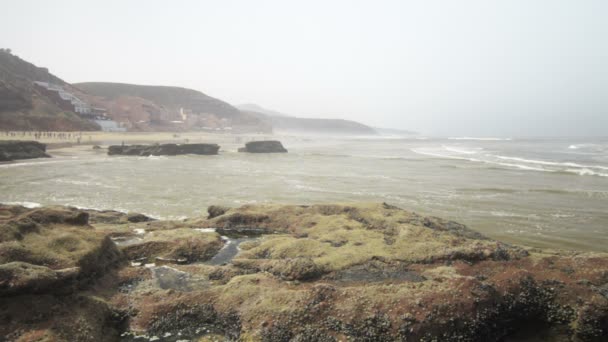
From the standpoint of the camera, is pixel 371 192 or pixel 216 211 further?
pixel 371 192

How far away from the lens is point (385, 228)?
34.1 feet

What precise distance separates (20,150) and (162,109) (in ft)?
342

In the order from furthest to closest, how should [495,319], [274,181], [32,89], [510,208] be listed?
[32,89], [274,181], [510,208], [495,319]

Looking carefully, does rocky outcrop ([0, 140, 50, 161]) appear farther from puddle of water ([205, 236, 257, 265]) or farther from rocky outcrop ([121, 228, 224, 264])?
puddle of water ([205, 236, 257, 265])

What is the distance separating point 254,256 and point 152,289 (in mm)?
2643

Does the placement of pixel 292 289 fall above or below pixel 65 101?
below

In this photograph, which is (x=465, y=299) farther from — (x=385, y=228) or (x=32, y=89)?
(x=32, y=89)

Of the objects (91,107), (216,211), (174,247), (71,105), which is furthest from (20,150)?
(91,107)

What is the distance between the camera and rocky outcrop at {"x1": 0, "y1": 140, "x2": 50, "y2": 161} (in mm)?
35906

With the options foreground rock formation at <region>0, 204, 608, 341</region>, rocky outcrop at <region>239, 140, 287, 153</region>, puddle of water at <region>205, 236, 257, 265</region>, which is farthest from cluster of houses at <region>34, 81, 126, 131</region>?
foreground rock formation at <region>0, 204, 608, 341</region>

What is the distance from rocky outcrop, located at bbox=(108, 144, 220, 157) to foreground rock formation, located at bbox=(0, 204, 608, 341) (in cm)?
4384

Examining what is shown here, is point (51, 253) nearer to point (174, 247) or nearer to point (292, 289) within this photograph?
point (174, 247)

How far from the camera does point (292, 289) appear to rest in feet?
21.9

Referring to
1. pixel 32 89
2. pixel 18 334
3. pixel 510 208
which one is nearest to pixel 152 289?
pixel 18 334
